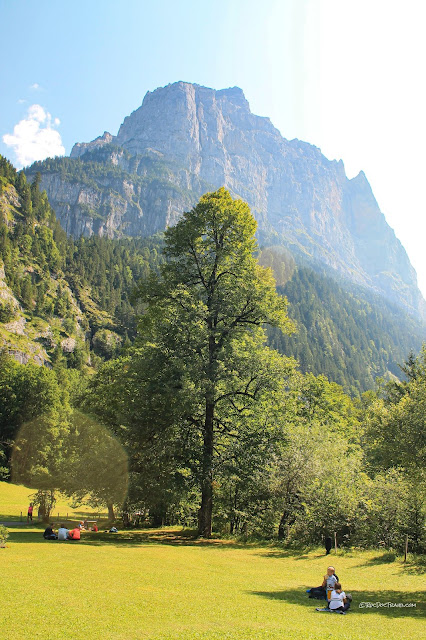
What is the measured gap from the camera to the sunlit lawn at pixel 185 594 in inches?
324

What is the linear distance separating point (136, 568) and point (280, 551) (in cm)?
1013

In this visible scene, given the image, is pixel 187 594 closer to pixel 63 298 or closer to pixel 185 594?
pixel 185 594

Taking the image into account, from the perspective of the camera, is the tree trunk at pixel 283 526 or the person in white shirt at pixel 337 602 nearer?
the person in white shirt at pixel 337 602

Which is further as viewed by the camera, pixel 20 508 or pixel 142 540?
pixel 20 508

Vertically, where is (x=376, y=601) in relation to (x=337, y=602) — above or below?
below

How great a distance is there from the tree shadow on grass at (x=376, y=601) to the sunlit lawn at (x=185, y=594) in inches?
1.6

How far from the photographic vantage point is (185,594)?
36.2 ft

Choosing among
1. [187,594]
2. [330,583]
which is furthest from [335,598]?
[187,594]

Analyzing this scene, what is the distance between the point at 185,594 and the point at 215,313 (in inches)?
606

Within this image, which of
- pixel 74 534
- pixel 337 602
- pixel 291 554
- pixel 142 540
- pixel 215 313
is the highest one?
pixel 215 313

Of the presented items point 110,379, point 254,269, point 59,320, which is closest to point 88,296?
point 59,320

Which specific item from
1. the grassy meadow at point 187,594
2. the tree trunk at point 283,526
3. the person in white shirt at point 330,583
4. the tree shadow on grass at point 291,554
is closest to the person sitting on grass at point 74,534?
the grassy meadow at point 187,594

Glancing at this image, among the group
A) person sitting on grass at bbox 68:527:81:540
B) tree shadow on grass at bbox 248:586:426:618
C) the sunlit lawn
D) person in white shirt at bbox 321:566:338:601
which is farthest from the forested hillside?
person in white shirt at bbox 321:566:338:601

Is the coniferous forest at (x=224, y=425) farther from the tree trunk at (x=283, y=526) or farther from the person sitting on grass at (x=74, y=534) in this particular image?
the person sitting on grass at (x=74, y=534)
